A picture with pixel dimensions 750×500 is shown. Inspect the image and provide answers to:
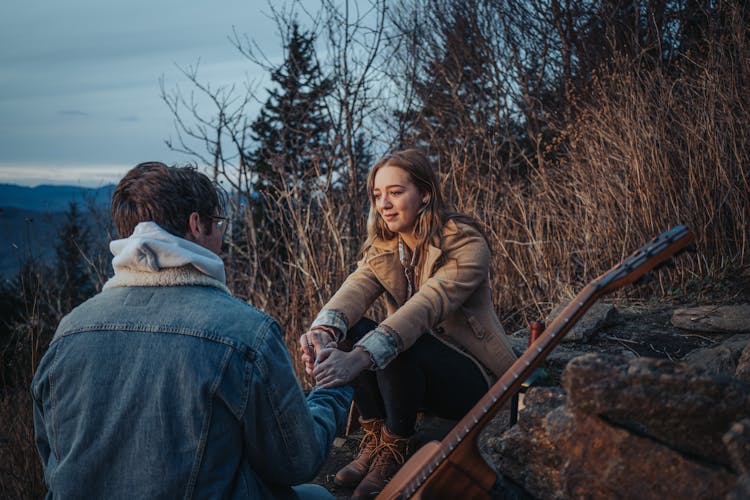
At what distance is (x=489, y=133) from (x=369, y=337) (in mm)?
7596

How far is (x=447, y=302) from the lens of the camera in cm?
250

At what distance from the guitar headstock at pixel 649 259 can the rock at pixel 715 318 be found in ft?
8.88

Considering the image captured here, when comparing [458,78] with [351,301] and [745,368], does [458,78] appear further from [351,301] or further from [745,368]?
[745,368]

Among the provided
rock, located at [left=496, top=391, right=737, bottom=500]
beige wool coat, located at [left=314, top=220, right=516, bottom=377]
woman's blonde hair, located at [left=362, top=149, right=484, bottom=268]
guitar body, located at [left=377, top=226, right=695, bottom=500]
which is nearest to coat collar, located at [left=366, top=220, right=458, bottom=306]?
beige wool coat, located at [left=314, top=220, right=516, bottom=377]

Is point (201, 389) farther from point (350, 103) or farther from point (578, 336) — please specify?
point (350, 103)

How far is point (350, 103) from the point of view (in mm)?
6520

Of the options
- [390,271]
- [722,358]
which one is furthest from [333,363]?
[722,358]

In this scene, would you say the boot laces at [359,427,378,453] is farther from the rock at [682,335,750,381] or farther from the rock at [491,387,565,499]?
the rock at [682,335,750,381]

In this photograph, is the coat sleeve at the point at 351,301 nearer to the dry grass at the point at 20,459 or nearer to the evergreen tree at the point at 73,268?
the dry grass at the point at 20,459

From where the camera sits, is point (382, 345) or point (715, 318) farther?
point (715, 318)

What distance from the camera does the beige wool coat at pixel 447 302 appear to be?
8.01ft

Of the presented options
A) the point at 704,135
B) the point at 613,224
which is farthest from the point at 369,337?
the point at 704,135

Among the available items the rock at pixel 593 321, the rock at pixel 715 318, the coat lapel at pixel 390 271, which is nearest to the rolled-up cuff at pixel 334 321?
the coat lapel at pixel 390 271

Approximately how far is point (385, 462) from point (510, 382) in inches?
45.7
